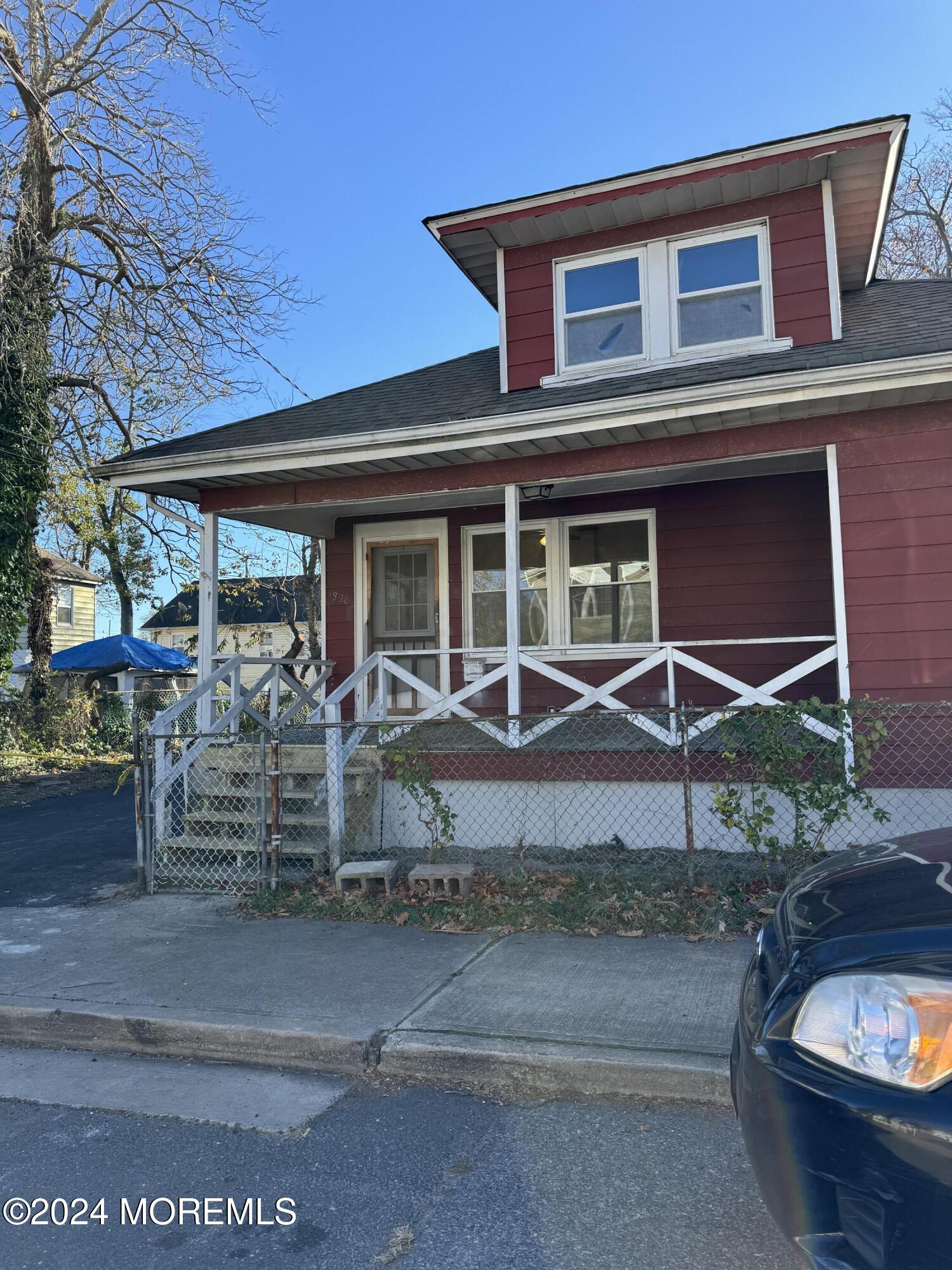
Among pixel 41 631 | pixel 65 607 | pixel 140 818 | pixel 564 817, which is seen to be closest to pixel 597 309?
pixel 564 817

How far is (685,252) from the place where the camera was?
335 inches

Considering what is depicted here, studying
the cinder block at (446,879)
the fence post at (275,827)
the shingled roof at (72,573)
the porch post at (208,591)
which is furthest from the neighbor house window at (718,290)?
the shingled roof at (72,573)

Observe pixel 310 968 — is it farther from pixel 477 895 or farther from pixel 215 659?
pixel 215 659

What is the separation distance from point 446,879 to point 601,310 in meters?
5.57

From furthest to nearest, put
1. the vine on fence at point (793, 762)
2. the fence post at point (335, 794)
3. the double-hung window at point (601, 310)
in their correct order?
the double-hung window at point (601, 310) → the fence post at point (335, 794) → the vine on fence at point (793, 762)

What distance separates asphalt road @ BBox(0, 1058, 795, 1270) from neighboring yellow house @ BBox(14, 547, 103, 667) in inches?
Answer: 1172

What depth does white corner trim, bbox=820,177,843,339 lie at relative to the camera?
7.85 meters

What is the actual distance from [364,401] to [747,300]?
3.92 m

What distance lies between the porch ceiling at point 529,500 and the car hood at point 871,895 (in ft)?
15.5

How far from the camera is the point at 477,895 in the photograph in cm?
644

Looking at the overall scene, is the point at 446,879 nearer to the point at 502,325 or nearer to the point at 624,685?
the point at 624,685

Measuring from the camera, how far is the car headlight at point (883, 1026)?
197cm

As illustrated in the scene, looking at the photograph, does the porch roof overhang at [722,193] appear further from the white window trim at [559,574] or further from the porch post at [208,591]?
the porch post at [208,591]

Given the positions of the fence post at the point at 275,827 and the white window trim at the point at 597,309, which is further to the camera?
the white window trim at the point at 597,309
